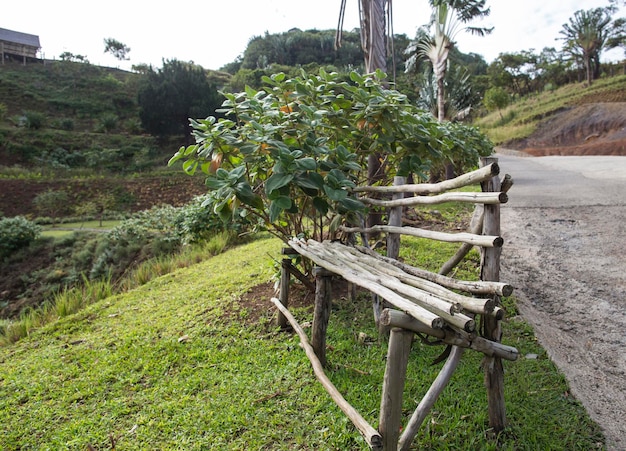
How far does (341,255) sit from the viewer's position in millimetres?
2451

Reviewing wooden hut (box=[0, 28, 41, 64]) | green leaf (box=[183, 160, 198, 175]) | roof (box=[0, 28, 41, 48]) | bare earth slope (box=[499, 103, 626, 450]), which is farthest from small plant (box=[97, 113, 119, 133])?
green leaf (box=[183, 160, 198, 175])

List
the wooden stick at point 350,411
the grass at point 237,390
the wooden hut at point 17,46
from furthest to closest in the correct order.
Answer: the wooden hut at point 17,46, the grass at point 237,390, the wooden stick at point 350,411

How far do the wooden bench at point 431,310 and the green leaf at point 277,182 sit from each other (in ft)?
1.61

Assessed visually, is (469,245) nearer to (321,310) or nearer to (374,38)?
(321,310)

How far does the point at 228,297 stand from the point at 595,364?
9.00ft

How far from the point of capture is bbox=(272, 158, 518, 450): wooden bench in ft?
4.75

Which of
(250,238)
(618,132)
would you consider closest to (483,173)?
(250,238)

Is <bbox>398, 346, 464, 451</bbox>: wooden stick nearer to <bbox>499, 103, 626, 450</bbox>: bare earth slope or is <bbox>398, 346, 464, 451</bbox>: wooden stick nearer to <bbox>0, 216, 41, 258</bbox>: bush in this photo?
<bbox>499, 103, 626, 450</bbox>: bare earth slope

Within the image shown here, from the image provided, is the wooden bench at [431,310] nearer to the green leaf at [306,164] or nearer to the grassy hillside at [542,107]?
the green leaf at [306,164]

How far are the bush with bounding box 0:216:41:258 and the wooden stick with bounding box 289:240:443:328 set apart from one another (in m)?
9.07

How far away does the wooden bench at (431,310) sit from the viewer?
57.0 inches

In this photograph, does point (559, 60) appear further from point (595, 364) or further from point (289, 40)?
point (595, 364)

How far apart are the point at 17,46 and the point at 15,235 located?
34.4 m

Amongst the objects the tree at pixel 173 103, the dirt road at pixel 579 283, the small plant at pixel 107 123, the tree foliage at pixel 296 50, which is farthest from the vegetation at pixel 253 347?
the tree foliage at pixel 296 50
